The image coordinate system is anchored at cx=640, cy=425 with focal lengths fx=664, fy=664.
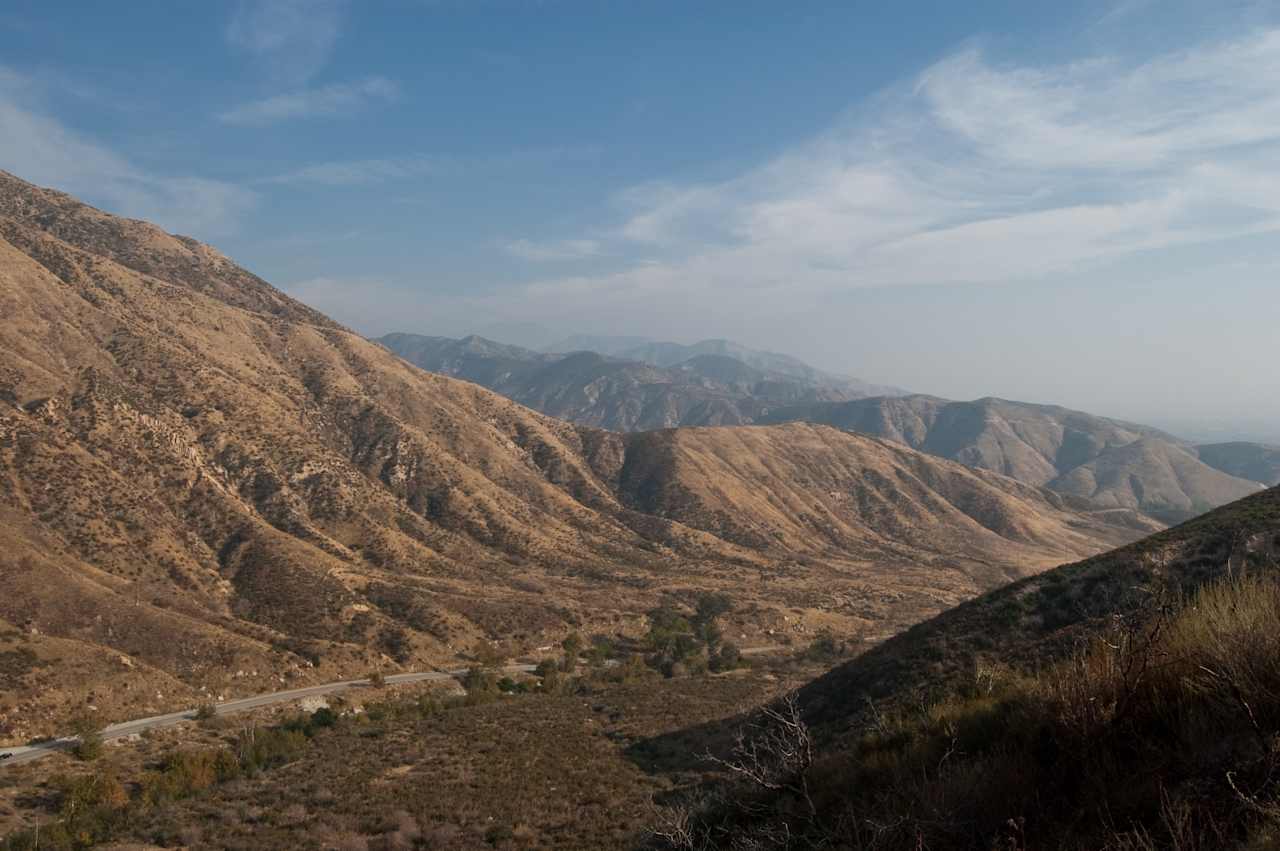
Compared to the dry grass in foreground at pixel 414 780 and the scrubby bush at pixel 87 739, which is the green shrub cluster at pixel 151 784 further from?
the scrubby bush at pixel 87 739

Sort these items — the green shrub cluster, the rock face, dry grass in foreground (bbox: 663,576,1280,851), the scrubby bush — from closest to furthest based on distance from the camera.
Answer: dry grass in foreground (bbox: 663,576,1280,851) → the green shrub cluster → the scrubby bush → the rock face

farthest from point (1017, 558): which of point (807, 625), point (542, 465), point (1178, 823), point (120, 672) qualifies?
point (1178, 823)

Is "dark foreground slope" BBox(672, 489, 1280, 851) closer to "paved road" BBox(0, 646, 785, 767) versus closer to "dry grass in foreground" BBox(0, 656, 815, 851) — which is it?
"dry grass in foreground" BBox(0, 656, 815, 851)

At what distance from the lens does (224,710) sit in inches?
1933

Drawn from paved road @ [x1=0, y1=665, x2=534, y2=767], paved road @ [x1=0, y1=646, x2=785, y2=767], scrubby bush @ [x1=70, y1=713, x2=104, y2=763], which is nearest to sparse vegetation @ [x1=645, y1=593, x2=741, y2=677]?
paved road @ [x1=0, y1=646, x2=785, y2=767]

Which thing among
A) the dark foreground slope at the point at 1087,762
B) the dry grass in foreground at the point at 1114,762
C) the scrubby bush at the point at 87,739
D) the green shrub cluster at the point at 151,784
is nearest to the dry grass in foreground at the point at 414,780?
the green shrub cluster at the point at 151,784

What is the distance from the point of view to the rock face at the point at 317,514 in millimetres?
58656

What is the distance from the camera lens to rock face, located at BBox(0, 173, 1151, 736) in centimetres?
5866

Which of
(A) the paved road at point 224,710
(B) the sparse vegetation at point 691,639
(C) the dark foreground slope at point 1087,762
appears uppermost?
(C) the dark foreground slope at point 1087,762

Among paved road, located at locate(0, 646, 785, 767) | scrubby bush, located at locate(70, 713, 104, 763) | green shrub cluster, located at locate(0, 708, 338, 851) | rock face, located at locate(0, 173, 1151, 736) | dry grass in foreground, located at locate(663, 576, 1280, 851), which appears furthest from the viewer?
rock face, located at locate(0, 173, 1151, 736)

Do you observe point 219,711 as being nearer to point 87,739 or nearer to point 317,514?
point 87,739

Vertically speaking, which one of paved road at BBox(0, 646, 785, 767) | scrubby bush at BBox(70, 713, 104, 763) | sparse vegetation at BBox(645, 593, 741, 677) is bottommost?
sparse vegetation at BBox(645, 593, 741, 677)

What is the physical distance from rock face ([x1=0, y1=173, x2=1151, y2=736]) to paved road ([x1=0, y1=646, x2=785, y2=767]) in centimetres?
238

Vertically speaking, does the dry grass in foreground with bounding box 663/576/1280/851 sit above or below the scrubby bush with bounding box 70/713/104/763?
above
